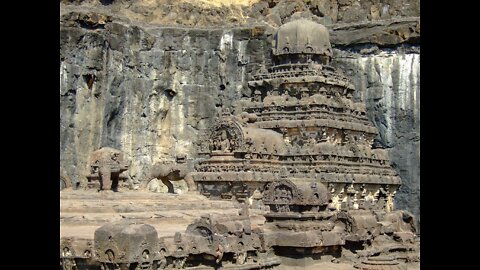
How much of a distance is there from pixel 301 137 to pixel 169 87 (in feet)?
35.0

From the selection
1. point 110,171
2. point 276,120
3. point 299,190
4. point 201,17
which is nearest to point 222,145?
point 276,120

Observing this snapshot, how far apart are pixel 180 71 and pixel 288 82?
28.7 feet

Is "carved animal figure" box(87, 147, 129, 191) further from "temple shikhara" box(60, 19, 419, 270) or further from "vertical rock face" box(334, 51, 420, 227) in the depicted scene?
"vertical rock face" box(334, 51, 420, 227)

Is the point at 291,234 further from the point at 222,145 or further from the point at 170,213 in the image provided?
the point at 222,145

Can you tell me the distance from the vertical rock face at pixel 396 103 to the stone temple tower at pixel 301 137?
127 cm

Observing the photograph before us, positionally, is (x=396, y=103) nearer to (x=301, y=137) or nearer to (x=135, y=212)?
(x=301, y=137)

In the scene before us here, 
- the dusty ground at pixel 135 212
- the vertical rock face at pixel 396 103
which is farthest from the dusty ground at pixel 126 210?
the vertical rock face at pixel 396 103

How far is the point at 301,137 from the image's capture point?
31281 millimetres

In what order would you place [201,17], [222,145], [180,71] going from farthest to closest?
[201,17] → [180,71] → [222,145]

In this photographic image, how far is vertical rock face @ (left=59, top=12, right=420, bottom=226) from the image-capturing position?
3488cm

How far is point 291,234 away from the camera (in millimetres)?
21000

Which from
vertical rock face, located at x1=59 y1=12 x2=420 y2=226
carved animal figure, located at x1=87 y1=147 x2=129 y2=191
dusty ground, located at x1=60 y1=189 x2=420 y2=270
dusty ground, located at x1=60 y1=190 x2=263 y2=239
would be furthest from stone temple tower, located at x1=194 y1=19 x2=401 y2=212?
carved animal figure, located at x1=87 y1=147 x2=129 y2=191

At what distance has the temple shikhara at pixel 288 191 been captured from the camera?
17047 millimetres

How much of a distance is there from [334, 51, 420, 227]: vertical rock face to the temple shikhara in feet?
3.80
